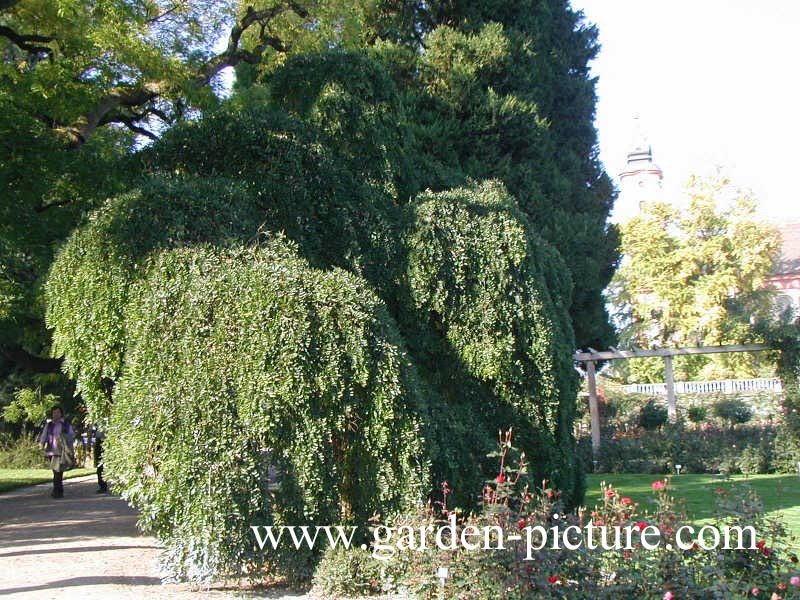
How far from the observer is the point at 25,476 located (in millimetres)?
18703

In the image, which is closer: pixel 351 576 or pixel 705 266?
pixel 351 576

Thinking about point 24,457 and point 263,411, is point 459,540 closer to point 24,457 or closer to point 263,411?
point 263,411

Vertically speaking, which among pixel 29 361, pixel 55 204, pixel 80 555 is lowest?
pixel 80 555

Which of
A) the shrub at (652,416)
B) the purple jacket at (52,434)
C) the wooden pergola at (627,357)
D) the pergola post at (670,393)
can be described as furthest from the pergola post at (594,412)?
the purple jacket at (52,434)

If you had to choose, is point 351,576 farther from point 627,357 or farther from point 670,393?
point 670,393

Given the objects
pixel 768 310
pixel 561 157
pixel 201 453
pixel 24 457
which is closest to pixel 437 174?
pixel 561 157

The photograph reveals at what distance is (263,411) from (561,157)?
967 centimetres

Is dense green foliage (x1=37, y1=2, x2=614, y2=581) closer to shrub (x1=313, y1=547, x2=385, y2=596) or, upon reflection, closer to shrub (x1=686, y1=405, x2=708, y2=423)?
shrub (x1=313, y1=547, x2=385, y2=596)

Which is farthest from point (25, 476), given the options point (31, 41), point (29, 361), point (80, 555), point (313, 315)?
point (313, 315)

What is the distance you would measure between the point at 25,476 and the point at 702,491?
1477cm

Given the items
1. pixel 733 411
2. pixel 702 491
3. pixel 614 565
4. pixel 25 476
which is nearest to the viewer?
pixel 614 565

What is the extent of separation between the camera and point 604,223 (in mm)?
14781

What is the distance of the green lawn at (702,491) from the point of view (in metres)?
10.3

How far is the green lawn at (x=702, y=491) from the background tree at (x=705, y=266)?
20.2 meters
